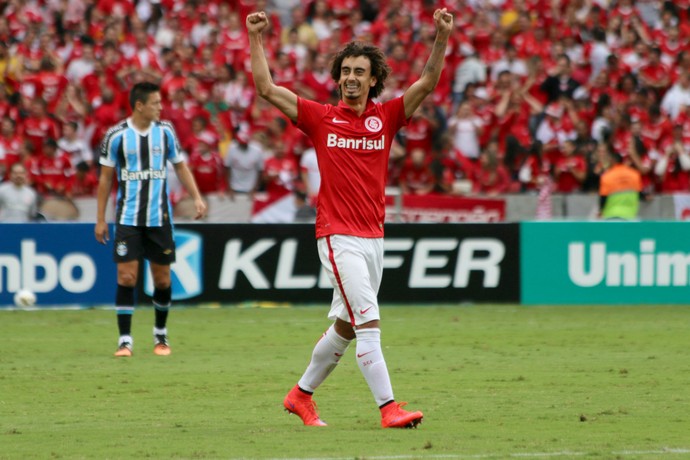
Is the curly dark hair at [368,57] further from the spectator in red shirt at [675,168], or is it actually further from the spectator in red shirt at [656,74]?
the spectator in red shirt at [656,74]

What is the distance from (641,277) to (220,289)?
16.4ft

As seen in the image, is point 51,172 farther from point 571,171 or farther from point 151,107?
point 151,107

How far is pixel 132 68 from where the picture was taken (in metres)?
21.4

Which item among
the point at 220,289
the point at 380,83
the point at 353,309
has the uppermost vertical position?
the point at 380,83

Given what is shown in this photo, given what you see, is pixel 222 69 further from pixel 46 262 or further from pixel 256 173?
pixel 46 262

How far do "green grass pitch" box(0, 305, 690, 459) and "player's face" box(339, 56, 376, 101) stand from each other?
1.89 meters

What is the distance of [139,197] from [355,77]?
13.7 feet

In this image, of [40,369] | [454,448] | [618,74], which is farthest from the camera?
[618,74]

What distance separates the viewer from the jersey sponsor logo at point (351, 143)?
7.53 metres

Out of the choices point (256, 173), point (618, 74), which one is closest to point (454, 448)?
point (256, 173)

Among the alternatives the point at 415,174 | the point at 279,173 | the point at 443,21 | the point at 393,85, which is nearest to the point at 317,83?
the point at 393,85

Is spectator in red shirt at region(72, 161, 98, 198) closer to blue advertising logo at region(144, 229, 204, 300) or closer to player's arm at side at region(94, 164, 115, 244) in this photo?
blue advertising logo at region(144, 229, 204, 300)

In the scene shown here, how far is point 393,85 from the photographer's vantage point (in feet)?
72.2

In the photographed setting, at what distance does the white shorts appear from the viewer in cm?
734
